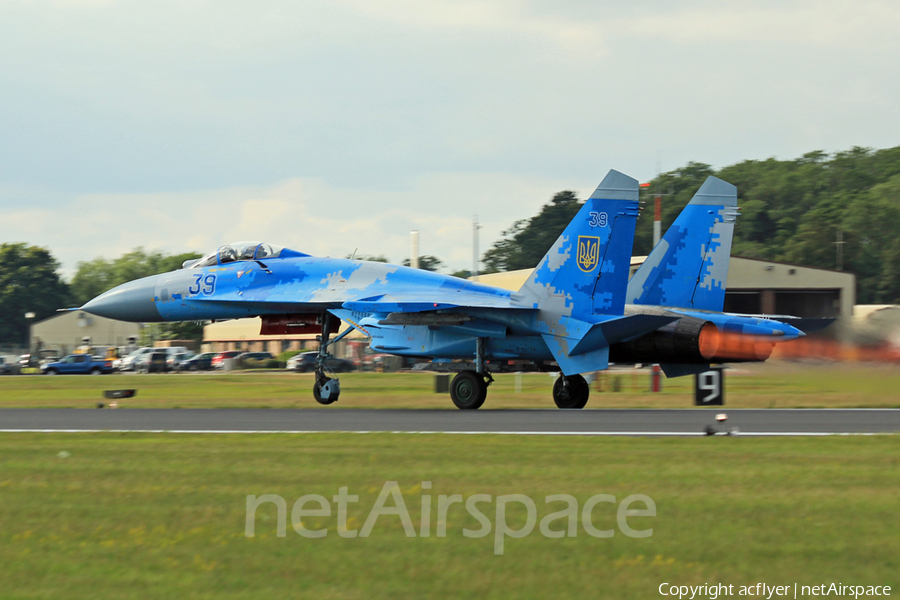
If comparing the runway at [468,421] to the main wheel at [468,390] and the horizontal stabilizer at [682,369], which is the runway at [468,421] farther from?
the horizontal stabilizer at [682,369]

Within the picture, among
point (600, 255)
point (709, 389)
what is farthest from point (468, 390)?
point (709, 389)

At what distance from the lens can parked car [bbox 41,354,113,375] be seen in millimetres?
59031

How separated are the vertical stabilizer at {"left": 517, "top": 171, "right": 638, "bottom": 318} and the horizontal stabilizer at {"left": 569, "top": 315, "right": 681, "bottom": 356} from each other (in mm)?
Result: 536

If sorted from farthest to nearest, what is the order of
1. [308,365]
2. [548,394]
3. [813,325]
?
[308,365]
[548,394]
[813,325]

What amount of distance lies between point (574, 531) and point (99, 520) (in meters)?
3.77

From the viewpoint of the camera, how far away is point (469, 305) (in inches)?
837

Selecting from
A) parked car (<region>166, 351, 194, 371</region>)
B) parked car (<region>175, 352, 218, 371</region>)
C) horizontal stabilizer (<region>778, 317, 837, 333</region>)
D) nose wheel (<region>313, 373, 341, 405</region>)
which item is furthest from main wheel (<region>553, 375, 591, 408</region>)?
parked car (<region>175, 352, 218, 371</region>)

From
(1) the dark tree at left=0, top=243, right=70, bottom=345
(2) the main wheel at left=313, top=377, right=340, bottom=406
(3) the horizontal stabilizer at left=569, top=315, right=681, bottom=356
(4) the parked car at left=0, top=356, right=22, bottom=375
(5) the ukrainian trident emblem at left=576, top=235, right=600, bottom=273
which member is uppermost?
(1) the dark tree at left=0, top=243, right=70, bottom=345

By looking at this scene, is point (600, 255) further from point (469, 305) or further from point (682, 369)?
point (682, 369)

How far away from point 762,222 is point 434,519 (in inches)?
3976

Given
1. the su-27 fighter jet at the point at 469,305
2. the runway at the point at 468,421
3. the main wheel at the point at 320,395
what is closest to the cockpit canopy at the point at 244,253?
the su-27 fighter jet at the point at 469,305

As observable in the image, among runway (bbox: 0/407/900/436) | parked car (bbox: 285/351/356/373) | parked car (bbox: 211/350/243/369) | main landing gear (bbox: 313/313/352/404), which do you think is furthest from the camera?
Answer: parked car (bbox: 211/350/243/369)

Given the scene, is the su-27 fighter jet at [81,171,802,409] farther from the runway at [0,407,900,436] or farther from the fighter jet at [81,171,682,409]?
the runway at [0,407,900,436]

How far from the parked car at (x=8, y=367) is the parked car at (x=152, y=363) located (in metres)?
8.74
